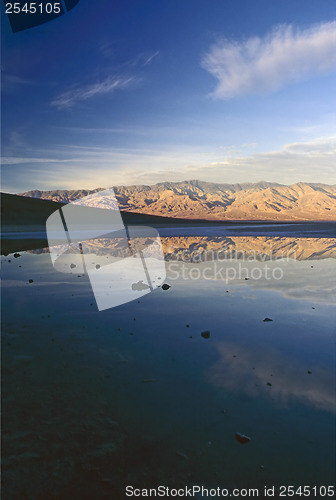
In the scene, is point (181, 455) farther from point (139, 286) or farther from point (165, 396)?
point (139, 286)

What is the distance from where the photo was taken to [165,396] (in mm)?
4902

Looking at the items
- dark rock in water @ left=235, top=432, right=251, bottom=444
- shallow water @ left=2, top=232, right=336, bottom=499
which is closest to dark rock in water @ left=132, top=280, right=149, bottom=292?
shallow water @ left=2, top=232, right=336, bottom=499

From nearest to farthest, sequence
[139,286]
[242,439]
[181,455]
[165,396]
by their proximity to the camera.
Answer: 1. [181,455]
2. [242,439]
3. [165,396]
4. [139,286]

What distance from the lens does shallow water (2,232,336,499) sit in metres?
3.53

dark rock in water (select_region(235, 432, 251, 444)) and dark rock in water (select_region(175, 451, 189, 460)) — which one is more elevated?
dark rock in water (select_region(175, 451, 189, 460))

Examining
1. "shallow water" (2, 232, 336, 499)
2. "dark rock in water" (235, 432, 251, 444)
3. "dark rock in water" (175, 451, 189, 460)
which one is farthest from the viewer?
"dark rock in water" (235, 432, 251, 444)

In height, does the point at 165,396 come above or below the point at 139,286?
below

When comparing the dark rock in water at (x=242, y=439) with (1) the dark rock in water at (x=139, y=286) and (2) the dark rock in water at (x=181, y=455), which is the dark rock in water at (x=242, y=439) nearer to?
(2) the dark rock in water at (x=181, y=455)

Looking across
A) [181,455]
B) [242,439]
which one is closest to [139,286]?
[242,439]

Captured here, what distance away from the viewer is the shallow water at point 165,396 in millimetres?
3531

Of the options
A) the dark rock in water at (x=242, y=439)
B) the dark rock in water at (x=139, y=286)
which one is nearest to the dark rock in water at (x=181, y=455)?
the dark rock in water at (x=242, y=439)

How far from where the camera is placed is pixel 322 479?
3451 mm

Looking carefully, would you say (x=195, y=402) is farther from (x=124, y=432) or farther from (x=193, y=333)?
(x=193, y=333)

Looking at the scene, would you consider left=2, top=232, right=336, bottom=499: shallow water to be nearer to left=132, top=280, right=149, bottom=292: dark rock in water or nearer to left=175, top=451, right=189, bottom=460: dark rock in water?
left=175, top=451, right=189, bottom=460: dark rock in water
